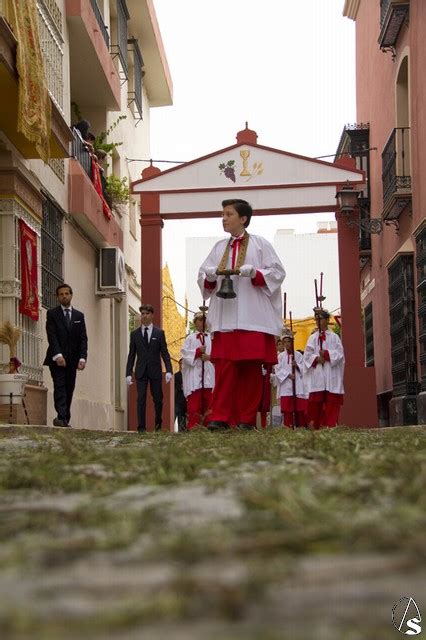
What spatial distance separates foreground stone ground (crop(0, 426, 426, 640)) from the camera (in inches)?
67.5

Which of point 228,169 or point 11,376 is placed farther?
point 228,169

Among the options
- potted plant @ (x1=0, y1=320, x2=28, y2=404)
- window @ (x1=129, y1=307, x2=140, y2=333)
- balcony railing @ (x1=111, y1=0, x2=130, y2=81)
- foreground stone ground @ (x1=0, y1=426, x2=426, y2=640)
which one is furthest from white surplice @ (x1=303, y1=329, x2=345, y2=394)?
foreground stone ground @ (x1=0, y1=426, x2=426, y2=640)

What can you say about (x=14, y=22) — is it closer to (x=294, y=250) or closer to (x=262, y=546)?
(x=262, y=546)

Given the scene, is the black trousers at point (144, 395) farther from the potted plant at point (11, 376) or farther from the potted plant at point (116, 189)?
the potted plant at point (116, 189)

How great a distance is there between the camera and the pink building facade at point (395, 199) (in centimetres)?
1803

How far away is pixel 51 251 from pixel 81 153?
341cm

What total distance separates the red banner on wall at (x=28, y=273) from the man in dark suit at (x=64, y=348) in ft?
2.07

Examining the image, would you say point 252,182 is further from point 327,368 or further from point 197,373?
point 327,368

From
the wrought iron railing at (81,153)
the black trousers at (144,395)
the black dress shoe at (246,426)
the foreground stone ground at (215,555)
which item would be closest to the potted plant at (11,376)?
the black trousers at (144,395)

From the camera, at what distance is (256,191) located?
21.2m

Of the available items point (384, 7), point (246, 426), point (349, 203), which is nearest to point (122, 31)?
point (384, 7)

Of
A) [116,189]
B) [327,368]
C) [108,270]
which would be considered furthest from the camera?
[116,189]

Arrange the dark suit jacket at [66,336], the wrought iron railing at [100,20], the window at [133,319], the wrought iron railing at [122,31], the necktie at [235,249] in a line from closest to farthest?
1. the necktie at [235,249]
2. the dark suit jacket at [66,336]
3. the wrought iron railing at [100,20]
4. the wrought iron railing at [122,31]
5. the window at [133,319]

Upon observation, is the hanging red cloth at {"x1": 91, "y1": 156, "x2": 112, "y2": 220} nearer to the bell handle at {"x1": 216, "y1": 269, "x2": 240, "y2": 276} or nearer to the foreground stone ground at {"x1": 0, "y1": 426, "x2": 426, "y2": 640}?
the bell handle at {"x1": 216, "y1": 269, "x2": 240, "y2": 276}
